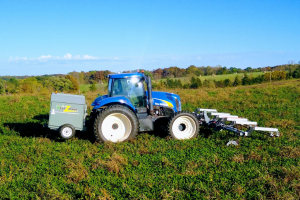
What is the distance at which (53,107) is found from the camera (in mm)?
7227

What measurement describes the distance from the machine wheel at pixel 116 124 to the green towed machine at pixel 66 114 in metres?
0.58

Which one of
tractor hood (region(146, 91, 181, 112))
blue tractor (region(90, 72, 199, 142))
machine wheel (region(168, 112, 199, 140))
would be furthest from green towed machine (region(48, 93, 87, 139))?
machine wheel (region(168, 112, 199, 140))

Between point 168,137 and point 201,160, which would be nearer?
point 201,160

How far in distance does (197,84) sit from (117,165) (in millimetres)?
28441

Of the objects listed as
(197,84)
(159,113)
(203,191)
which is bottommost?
(203,191)

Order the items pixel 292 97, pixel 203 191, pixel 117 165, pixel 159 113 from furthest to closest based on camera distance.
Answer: pixel 292 97 < pixel 159 113 < pixel 117 165 < pixel 203 191

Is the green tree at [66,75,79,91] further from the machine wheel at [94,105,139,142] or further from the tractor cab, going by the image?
the machine wheel at [94,105,139,142]

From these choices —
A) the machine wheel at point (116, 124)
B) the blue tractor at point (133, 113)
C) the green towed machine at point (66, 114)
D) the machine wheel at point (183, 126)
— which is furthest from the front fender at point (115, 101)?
the machine wheel at point (183, 126)

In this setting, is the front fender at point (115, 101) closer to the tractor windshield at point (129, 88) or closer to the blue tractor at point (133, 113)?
the blue tractor at point (133, 113)

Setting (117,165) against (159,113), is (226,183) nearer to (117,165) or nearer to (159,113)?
(117,165)

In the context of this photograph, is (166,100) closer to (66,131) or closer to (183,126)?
(183,126)

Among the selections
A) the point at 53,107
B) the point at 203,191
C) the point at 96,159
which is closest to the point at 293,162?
the point at 203,191

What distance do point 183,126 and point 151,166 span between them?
2.41 m

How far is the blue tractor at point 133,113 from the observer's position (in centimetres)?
733
